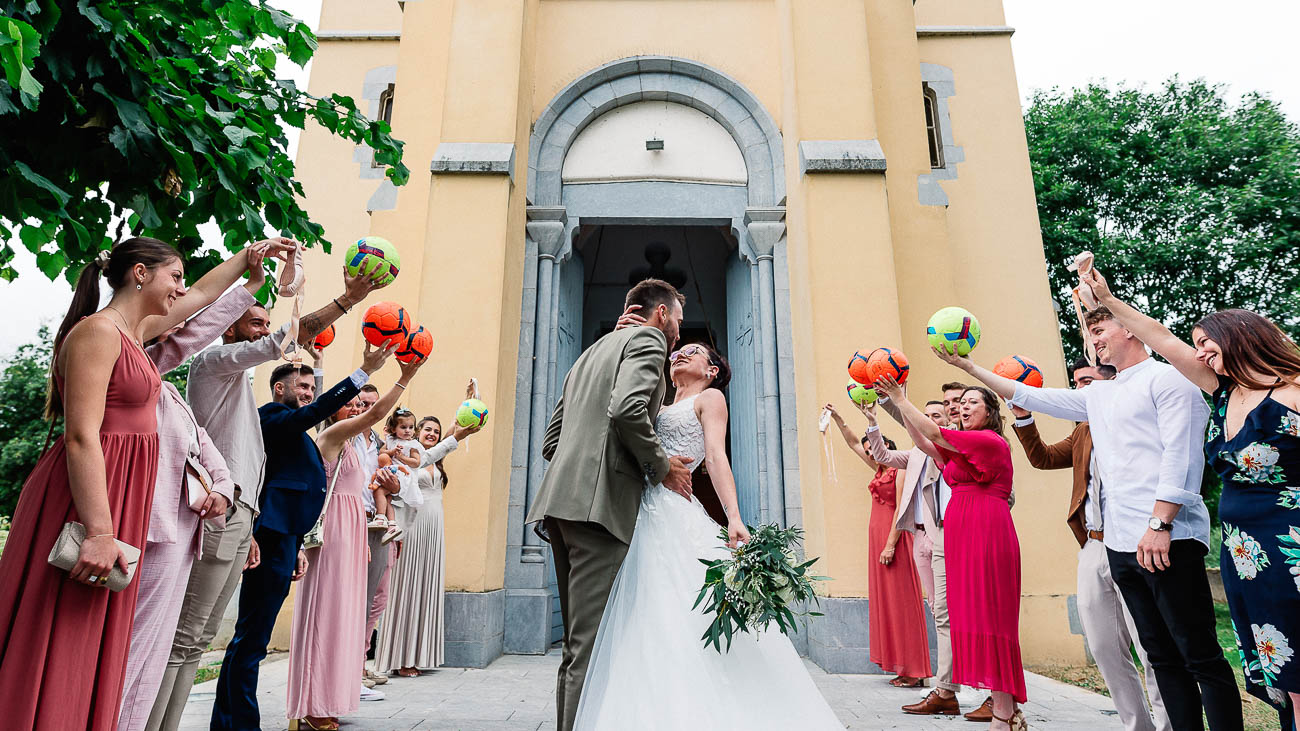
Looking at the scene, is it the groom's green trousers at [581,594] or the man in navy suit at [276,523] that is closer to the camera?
the groom's green trousers at [581,594]

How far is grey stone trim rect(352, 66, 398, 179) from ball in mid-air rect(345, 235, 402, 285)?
6.70m

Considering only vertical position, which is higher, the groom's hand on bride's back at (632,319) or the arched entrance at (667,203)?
the arched entrance at (667,203)

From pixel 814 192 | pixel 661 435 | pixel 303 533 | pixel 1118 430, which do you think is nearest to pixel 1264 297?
pixel 814 192

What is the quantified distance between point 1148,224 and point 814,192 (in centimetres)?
1154

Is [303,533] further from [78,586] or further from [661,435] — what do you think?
[661,435]

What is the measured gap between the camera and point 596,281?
12.7 metres

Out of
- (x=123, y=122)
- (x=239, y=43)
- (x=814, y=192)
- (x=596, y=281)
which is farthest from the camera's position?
(x=596, y=281)

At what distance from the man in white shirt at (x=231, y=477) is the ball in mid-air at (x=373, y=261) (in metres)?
0.06

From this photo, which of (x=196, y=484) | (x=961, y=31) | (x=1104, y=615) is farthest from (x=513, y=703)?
(x=961, y=31)

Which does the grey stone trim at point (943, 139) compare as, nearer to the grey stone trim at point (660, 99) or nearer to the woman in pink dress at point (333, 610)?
the grey stone trim at point (660, 99)

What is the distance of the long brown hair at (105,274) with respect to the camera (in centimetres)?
263

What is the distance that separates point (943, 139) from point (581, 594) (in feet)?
27.8

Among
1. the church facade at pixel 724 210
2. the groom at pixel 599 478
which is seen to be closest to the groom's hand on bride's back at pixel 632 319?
the groom at pixel 599 478

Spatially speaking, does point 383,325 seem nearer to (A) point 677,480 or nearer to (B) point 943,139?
(A) point 677,480
